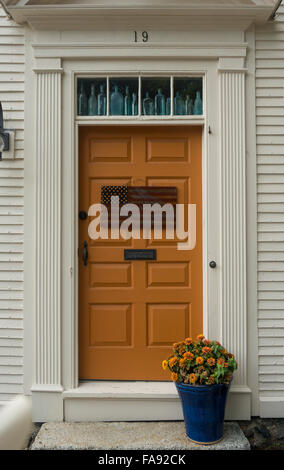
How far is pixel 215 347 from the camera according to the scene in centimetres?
308

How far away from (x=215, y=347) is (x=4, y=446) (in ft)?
5.63

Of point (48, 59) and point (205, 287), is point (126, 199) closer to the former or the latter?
point (205, 287)

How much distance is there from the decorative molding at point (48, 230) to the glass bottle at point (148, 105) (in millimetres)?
697

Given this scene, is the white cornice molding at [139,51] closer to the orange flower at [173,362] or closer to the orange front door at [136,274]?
the orange front door at [136,274]

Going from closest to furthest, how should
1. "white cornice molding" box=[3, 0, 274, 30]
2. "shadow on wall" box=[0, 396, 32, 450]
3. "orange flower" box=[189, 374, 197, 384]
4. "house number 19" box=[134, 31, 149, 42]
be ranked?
"orange flower" box=[189, 374, 197, 384]
"shadow on wall" box=[0, 396, 32, 450]
"white cornice molding" box=[3, 0, 274, 30]
"house number 19" box=[134, 31, 149, 42]

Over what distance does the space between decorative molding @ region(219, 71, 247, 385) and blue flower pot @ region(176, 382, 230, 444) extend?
66cm

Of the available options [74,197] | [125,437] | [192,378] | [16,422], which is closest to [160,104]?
[74,197]

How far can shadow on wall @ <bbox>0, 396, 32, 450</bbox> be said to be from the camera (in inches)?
123

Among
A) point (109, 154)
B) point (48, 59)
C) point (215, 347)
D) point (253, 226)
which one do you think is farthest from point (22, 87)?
point (215, 347)

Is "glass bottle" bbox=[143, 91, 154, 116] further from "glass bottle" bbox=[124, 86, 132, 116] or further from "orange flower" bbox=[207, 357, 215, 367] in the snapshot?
"orange flower" bbox=[207, 357, 215, 367]

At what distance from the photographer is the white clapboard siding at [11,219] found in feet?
11.1

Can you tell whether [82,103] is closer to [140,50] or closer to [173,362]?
[140,50]

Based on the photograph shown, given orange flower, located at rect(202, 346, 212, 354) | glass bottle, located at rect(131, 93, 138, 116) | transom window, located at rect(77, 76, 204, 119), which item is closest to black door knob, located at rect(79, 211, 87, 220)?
transom window, located at rect(77, 76, 204, 119)

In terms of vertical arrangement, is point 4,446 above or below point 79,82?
below
